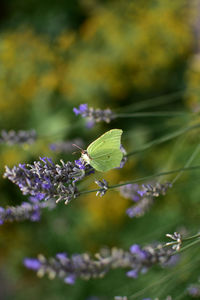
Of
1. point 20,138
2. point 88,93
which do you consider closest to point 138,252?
point 20,138

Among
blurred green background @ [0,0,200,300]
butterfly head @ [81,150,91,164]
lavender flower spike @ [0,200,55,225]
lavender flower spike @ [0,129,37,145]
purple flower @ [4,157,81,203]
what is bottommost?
purple flower @ [4,157,81,203]

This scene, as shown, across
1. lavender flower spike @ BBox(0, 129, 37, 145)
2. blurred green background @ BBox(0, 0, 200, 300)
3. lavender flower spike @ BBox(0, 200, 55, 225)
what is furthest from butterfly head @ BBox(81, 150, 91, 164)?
blurred green background @ BBox(0, 0, 200, 300)

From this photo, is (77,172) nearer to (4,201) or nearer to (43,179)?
(43,179)

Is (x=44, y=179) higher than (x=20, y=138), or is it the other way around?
(x=20, y=138)

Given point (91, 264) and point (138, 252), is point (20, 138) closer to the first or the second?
point (91, 264)

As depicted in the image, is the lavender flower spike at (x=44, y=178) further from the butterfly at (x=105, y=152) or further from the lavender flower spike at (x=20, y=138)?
the lavender flower spike at (x=20, y=138)

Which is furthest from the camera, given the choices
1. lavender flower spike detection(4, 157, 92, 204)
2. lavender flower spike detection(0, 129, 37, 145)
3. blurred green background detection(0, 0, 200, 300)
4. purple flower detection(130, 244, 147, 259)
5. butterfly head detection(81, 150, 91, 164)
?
blurred green background detection(0, 0, 200, 300)

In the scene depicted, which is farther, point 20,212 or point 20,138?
point 20,138

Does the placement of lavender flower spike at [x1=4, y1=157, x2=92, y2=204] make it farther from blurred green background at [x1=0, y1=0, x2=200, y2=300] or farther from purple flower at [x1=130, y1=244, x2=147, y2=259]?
blurred green background at [x1=0, y1=0, x2=200, y2=300]
